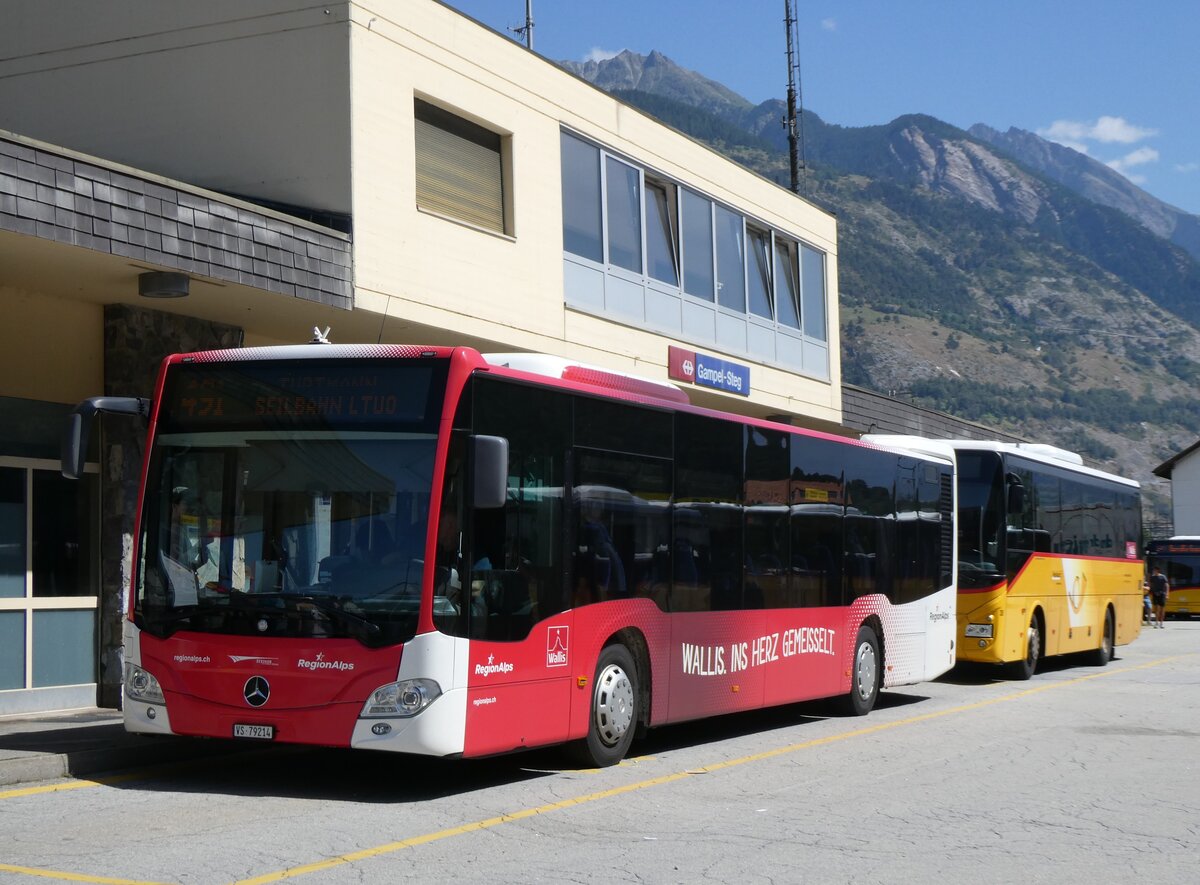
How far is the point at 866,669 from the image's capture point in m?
16.4

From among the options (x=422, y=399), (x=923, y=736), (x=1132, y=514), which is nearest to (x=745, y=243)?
(x=1132, y=514)

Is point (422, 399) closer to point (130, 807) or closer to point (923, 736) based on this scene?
point (130, 807)

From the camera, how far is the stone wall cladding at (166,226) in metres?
12.1

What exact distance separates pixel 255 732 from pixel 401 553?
1.48m

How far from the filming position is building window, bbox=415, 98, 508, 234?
17688mm

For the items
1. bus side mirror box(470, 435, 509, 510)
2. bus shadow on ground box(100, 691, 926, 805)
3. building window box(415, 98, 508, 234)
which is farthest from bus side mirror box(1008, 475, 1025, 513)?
bus side mirror box(470, 435, 509, 510)

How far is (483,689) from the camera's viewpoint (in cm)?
966

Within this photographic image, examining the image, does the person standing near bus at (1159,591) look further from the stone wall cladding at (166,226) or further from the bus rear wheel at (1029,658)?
the stone wall cladding at (166,226)

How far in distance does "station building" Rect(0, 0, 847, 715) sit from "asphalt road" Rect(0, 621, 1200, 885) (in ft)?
14.7

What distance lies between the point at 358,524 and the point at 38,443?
6.73m

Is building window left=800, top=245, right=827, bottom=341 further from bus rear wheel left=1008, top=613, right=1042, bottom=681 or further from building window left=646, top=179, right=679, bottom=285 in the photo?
bus rear wheel left=1008, top=613, right=1042, bottom=681

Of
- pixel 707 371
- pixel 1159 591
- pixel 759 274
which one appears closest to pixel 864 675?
pixel 707 371

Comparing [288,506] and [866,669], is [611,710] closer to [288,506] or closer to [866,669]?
[288,506]

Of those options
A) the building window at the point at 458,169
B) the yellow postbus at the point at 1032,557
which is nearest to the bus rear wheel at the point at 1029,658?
the yellow postbus at the point at 1032,557
